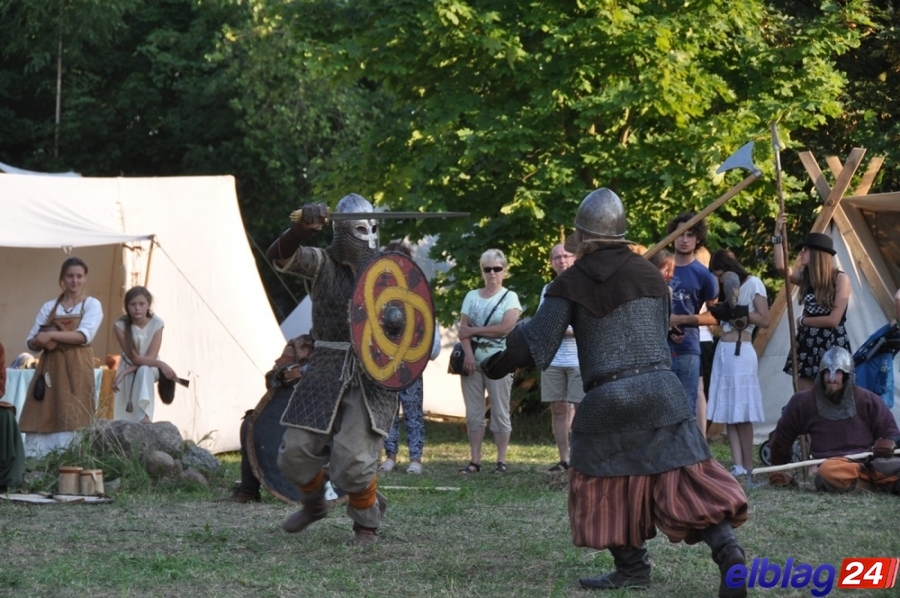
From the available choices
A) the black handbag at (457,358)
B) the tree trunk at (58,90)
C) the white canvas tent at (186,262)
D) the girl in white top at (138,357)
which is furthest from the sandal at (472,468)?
the tree trunk at (58,90)

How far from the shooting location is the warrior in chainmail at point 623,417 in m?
4.26

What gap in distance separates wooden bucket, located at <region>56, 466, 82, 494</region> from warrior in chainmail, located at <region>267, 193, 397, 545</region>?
7.40 feet

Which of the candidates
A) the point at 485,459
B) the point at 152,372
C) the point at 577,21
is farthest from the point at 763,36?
the point at 152,372

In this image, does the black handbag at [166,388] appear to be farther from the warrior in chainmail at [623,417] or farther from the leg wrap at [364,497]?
the warrior in chainmail at [623,417]

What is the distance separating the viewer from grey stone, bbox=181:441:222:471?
7.94 meters

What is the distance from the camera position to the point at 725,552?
4148 millimetres

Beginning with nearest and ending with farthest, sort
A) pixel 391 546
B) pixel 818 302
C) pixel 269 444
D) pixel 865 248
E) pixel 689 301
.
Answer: pixel 391 546, pixel 269 444, pixel 818 302, pixel 689 301, pixel 865 248

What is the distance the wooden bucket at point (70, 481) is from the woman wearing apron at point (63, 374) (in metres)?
1.06

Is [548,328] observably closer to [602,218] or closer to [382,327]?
[602,218]

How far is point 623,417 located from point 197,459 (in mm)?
4260

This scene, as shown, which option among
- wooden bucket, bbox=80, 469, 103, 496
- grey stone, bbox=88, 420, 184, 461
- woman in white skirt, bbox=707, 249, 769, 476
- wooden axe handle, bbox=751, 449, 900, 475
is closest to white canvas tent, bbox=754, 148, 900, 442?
woman in white skirt, bbox=707, 249, 769, 476

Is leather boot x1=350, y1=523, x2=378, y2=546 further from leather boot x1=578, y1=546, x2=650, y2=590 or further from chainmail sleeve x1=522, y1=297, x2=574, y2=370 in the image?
chainmail sleeve x1=522, y1=297, x2=574, y2=370

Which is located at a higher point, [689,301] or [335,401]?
[689,301]

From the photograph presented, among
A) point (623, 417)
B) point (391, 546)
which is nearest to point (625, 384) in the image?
point (623, 417)
